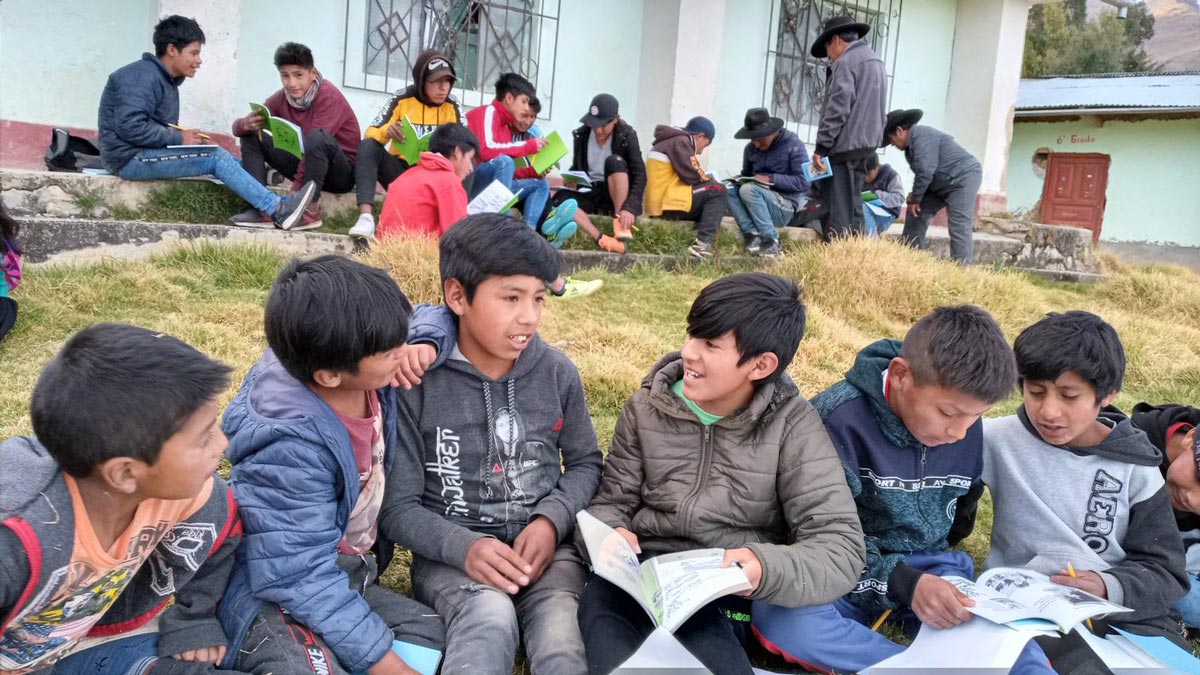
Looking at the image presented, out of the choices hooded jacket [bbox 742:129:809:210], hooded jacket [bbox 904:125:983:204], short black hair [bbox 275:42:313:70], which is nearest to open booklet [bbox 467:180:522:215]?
short black hair [bbox 275:42:313:70]

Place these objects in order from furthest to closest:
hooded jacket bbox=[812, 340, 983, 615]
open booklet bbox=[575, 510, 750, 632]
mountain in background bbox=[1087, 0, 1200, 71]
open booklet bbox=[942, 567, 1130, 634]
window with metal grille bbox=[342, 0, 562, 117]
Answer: mountain in background bbox=[1087, 0, 1200, 71], window with metal grille bbox=[342, 0, 562, 117], hooded jacket bbox=[812, 340, 983, 615], open booklet bbox=[942, 567, 1130, 634], open booklet bbox=[575, 510, 750, 632]

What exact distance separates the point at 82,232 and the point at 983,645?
4.30 metres

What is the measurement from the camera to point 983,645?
6.20ft

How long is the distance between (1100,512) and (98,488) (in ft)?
7.35

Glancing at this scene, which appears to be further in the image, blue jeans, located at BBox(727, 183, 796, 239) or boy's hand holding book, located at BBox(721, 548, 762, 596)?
blue jeans, located at BBox(727, 183, 796, 239)

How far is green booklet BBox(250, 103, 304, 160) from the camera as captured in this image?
5.06 metres

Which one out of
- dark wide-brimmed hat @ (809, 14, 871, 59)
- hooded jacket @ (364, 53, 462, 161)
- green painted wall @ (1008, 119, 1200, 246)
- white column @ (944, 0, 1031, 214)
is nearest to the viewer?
hooded jacket @ (364, 53, 462, 161)

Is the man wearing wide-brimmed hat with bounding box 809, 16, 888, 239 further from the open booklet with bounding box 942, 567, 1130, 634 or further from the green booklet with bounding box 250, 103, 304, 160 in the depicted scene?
the open booklet with bounding box 942, 567, 1130, 634

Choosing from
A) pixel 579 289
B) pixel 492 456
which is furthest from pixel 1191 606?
pixel 579 289

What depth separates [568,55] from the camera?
725 centimetres

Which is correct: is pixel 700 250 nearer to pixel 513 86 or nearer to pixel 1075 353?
pixel 513 86

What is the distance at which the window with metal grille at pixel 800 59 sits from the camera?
8336mm

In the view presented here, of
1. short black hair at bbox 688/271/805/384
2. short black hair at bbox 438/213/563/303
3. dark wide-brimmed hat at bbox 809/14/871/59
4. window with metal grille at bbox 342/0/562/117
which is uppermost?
dark wide-brimmed hat at bbox 809/14/871/59

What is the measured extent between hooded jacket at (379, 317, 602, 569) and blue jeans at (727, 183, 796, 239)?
173 inches
